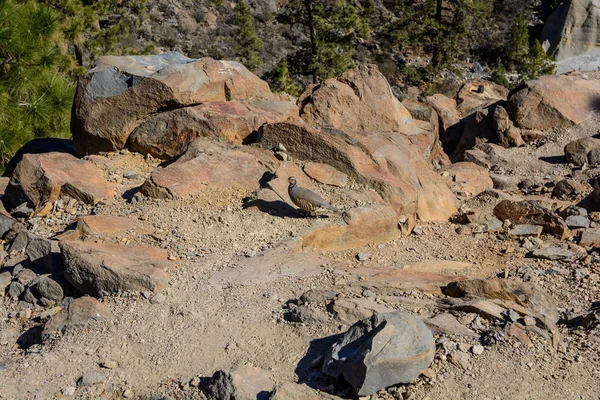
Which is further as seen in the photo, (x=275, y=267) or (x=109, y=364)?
(x=275, y=267)

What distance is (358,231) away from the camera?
8148mm

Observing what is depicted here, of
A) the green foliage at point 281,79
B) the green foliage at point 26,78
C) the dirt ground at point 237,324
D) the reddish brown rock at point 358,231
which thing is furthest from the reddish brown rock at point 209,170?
the green foliage at point 281,79

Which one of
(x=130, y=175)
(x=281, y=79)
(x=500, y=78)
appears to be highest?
(x=130, y=175)

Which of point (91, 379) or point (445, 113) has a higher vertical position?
point (91, 379)

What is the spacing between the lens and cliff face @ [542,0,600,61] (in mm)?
37875

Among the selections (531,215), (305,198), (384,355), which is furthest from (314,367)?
(531,215)

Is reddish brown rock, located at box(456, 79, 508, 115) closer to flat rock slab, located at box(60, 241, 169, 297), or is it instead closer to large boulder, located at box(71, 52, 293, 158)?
large boulder, located at box(71, 52, 293, 158)

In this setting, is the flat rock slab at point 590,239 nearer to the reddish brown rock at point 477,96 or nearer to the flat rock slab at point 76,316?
the flat rock slab at point 76,316

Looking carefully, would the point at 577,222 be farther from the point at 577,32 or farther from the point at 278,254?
the point at 577,32

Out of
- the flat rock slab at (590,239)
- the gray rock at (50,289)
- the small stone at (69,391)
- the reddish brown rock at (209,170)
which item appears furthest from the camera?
the reddish brown rock at (209,170)

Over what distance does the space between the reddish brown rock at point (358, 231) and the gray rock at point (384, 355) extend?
2547 millimetres

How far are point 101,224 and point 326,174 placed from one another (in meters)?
2.80

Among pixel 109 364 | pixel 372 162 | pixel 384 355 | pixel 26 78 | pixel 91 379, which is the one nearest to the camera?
pixel 384 355

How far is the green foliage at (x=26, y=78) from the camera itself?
42.1ft
